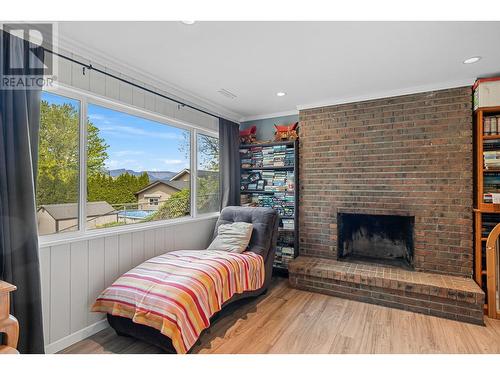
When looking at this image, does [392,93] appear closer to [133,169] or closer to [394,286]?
[394,286]

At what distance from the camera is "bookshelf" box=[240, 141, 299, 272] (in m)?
3.65

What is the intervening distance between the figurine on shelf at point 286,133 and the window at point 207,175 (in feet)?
2.99

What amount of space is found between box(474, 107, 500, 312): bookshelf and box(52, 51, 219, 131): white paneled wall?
10.4ft

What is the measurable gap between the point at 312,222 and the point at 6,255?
308 cm

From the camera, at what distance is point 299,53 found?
2.16 metres

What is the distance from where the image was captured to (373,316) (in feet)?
8.44

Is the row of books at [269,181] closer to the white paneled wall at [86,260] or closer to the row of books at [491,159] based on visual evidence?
the white paneled wall at [86,260]

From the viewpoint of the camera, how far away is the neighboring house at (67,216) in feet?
6.66

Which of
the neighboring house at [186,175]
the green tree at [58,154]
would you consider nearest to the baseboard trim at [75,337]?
the green tree at [58,154]

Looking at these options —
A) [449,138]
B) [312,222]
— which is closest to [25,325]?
[312,222]

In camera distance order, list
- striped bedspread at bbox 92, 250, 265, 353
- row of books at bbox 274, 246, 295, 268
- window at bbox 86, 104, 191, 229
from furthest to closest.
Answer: row of books at bbox 274, 246, 295, 268
window at bbox 86, 104, 191, 229
striped bedspread at bbox 92, 250, 265, 353

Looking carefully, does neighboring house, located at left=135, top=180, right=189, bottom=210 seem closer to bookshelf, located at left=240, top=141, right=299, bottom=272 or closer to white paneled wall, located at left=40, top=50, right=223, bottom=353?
white paneled wall, located at left=40, top=50, right=223, bottom=353

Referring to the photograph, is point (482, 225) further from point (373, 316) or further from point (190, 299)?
point (190, 299)

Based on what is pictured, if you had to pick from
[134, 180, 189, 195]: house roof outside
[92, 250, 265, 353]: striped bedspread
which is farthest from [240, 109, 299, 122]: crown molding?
[92, 250, 265, 353]: striped bedspread
